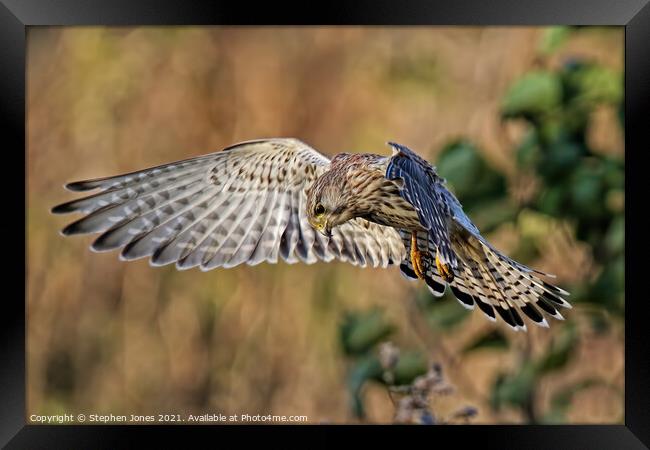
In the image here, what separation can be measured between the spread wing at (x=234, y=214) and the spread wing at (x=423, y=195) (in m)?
0.45

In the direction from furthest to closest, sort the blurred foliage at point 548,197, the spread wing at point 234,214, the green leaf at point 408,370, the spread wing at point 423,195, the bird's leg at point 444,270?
the blurred foliage at point 548,197 < the green leaf at point 408,370 < the spread wing at point 234,214 < the bird's leg at point 444,270 < the spread wing at point 423,195

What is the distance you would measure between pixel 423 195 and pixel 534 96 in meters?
1.12

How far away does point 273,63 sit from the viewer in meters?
4.67

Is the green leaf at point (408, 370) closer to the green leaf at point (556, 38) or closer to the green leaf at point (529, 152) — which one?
the green leaf at point (529, 152)

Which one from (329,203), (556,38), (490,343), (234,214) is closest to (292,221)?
(234,214)

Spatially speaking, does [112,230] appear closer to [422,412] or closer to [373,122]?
[422,412]

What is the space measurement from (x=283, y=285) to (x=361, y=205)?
1589 millimetres

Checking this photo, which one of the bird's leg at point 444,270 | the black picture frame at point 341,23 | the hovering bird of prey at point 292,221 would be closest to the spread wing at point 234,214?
the hovering bird of prey at point 292,221

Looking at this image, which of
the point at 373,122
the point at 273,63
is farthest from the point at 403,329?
the point at 273,63

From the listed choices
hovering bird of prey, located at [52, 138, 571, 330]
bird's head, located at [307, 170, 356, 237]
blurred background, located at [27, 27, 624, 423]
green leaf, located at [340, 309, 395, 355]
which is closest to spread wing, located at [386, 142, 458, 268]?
hovering bird of prey, located at [52, 138, 571, 330]

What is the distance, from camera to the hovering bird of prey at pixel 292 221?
2770 mm

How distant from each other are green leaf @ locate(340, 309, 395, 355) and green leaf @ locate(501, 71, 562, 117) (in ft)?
2.83

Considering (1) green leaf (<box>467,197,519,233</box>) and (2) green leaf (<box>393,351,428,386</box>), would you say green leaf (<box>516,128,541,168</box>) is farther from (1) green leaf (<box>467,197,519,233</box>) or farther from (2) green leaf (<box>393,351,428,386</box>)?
(2) green leaf (<box>393,351,428,386</box>)

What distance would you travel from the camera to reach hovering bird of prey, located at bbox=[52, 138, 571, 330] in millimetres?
2770
